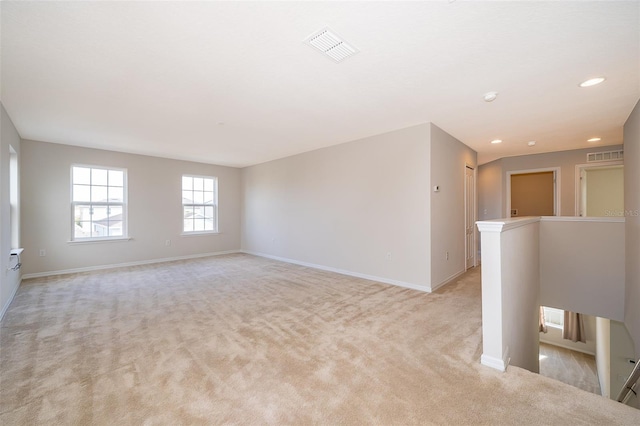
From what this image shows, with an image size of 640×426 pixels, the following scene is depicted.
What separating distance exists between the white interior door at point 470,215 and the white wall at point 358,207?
184 cm

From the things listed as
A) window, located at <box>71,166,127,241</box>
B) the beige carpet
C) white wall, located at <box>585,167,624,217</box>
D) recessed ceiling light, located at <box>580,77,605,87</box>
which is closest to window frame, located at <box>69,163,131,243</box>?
window, located at <box>71,166,127,241</box>

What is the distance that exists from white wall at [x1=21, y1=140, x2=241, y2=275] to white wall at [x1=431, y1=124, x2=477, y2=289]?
19.1 feet

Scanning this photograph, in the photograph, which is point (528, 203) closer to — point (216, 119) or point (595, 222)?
point (595, 222)

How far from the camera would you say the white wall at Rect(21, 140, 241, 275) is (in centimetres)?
497

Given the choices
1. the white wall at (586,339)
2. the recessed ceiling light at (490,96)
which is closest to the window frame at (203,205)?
the recessed ceiling light at (490,96)

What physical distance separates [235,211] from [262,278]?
3680 millimetres

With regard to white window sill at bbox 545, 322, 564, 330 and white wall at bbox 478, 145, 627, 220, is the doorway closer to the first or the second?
white wall at bbox 478, 145, 627, 220

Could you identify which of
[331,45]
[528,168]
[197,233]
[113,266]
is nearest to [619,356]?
[528,168]

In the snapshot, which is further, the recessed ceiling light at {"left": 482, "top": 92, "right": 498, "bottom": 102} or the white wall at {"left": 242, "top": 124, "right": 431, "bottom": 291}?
the white wall at {"left": 242, "top": 124, "right": 431, "bottom": 291}

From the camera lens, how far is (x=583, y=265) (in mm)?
4215

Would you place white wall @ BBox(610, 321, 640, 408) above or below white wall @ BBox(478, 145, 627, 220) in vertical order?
below

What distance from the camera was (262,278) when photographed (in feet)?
16.1

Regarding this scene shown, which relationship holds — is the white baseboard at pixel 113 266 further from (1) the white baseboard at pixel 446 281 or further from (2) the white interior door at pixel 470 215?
(2) the white interior door at pixel 470 215

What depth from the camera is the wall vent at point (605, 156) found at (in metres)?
5.22
